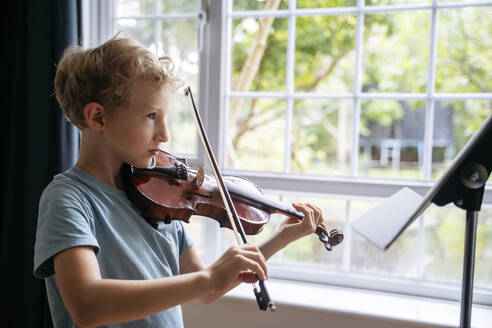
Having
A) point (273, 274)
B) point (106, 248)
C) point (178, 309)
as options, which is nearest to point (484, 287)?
point (273, 274)

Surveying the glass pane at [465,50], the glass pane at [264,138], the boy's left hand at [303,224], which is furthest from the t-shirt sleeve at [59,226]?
the glass pane at [264,138]

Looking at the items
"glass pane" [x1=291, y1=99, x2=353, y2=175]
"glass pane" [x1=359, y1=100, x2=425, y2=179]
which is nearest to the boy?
"glass pane" [x1=291, y1=99, x2=353, y2=175]

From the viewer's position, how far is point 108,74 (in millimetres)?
897

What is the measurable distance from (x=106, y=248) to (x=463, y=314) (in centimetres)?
72

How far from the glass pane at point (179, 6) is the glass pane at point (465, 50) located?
4.09ft

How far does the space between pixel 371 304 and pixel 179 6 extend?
4.59 ft

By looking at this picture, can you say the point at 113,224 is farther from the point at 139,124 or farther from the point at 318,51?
the point at 318,51

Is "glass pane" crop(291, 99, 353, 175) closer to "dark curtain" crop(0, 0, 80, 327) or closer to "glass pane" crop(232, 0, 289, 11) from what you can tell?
"glass pane" crop(232, 0, 289, 11)

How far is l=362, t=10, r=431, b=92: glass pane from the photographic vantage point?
12.6 feet

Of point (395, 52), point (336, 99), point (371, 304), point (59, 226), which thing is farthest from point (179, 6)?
point (395, 52)

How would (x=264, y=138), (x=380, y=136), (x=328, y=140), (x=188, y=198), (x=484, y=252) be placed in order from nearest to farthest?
(x=188, y=198), (x=484, y=252), (x=264, y=138), (x=328, y=140), (x=380, y=136)

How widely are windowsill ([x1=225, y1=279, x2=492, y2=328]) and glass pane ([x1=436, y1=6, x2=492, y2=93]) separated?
1034 mm

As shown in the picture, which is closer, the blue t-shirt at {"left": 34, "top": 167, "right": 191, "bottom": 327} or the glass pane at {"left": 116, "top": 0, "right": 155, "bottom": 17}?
the blue t-shirt at {"left": 34, "top": 167, "right": 191, "bottom": 327}

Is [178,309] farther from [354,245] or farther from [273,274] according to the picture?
[354,245]
